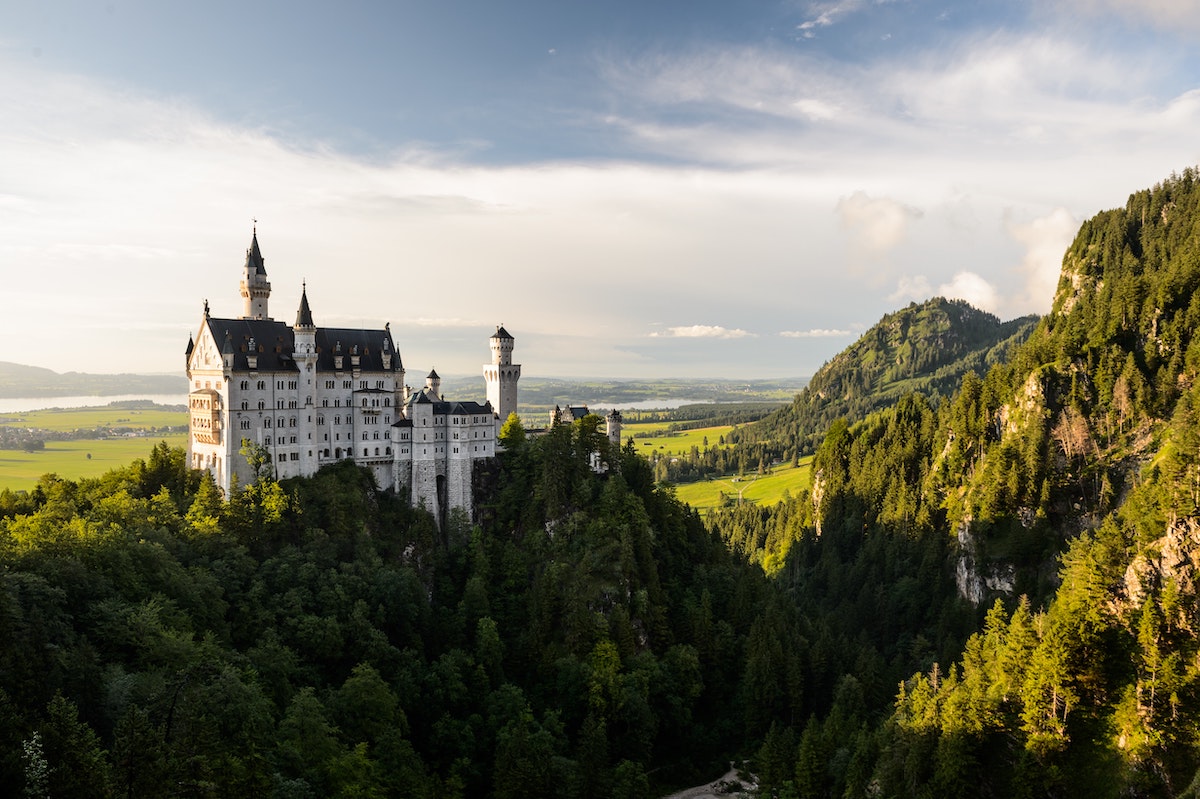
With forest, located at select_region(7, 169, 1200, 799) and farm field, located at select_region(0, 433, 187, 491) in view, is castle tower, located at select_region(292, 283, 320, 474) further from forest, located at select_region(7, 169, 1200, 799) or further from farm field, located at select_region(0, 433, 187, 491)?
farm field, located at select_region(0, 433, 187, 491)

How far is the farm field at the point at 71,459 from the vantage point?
104719 millimetres

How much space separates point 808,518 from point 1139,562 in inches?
3958

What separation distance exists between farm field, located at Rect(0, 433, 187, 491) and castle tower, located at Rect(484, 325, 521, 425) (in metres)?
45.3

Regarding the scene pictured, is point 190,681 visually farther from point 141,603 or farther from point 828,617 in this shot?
point 828,617

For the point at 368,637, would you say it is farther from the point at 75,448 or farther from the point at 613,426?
the point at 75,448

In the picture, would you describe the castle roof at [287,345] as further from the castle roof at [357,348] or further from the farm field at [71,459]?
the farm field at [71,459]

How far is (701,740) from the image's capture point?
84375mm

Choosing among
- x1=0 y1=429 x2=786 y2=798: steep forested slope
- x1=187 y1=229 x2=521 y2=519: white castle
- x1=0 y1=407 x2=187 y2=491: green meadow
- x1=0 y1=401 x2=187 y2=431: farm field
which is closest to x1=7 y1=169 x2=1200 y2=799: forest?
x1=0 y1=429 x2=786 y2=798: steep forested slope

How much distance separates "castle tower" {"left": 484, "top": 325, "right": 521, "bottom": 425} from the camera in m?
104

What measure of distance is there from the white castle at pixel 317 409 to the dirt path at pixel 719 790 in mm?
39844

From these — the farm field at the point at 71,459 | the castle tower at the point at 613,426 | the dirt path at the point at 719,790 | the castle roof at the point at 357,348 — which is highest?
the castle roof at the point at 357,348

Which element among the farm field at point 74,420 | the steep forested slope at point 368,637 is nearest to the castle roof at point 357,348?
the steep forested slope at point 368,637

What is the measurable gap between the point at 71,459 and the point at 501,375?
242 feet

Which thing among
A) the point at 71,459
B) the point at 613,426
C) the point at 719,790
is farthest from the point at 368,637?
the point at 71,459
